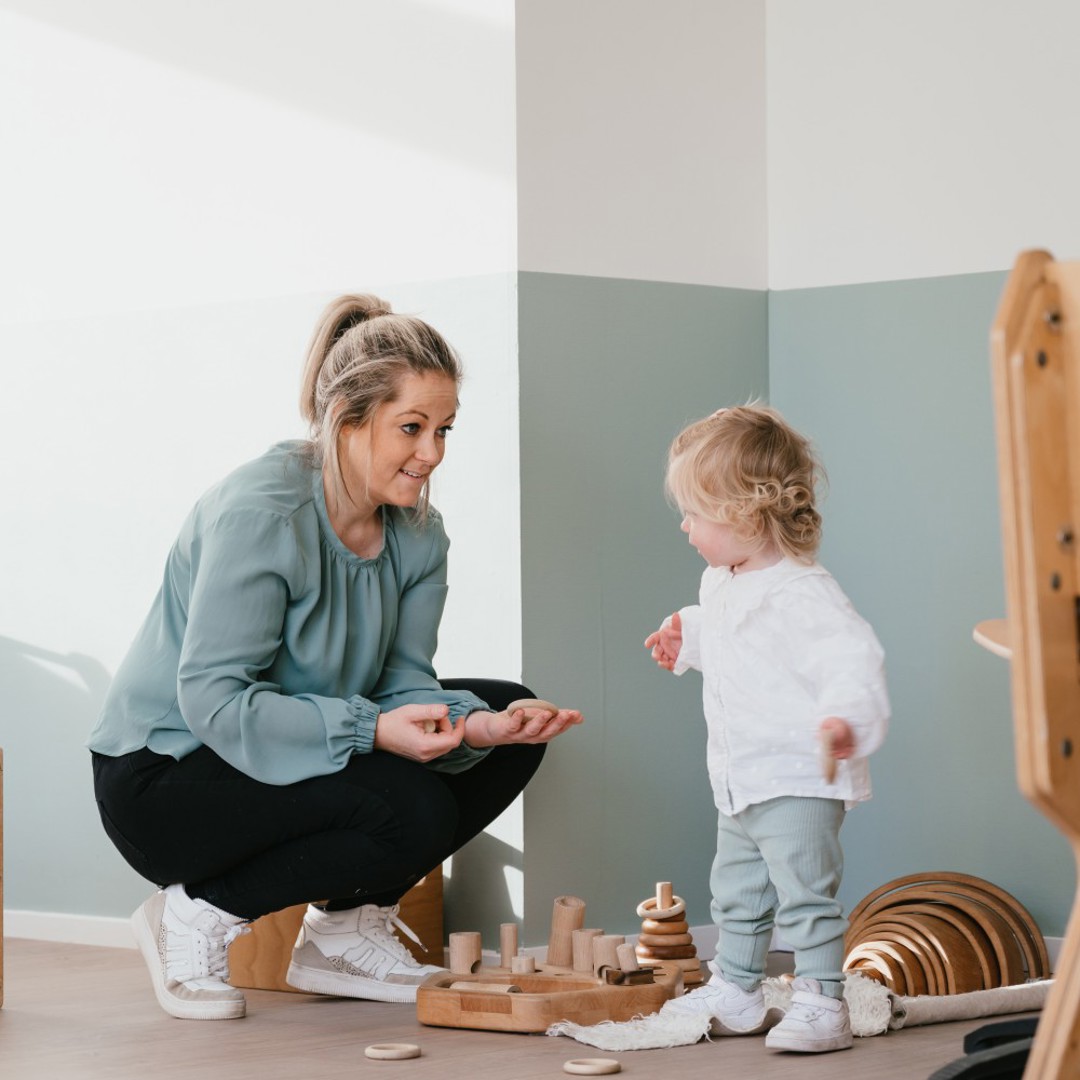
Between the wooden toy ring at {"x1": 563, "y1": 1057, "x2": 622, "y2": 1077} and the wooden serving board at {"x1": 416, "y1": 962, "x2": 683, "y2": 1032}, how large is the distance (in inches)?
9.0

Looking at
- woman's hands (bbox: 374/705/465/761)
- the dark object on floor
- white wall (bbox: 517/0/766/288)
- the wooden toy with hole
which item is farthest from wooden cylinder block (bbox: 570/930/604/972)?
white wall (bbox: 517/0/766/288)

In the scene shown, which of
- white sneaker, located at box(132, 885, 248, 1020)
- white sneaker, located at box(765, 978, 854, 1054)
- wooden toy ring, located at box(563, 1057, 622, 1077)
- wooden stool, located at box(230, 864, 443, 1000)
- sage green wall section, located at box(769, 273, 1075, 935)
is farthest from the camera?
sage green wall section, located at box(769, 273, 1075, 935)

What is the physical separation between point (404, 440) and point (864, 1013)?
3.31 feet

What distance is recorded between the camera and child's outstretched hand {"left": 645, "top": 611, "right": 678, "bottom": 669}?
2422 mm

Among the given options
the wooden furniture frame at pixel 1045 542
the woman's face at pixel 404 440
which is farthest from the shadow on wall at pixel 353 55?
the wooden furniture frame at pixel 1045 542

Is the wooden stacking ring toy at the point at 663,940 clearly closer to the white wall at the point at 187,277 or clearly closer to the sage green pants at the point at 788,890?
the sage green pants at the point at 788,890

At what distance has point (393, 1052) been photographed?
6.77 ft

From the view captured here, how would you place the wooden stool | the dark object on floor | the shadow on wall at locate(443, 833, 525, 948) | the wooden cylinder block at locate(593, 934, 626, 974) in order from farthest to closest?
the shadow on wall at locate(443, 833, 525, 948), the wooden stool, the wooden cylinder block at locate(593, 934, 626, 974), the dark object on floor

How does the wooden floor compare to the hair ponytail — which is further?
the hair ponytail

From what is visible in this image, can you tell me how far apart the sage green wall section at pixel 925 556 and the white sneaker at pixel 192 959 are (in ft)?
3.95

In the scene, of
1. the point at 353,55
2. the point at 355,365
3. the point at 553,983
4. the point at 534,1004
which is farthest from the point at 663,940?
the point at 353,55

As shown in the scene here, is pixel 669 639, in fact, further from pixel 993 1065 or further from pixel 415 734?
pixel 993 1065

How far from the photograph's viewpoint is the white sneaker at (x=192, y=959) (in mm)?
2326

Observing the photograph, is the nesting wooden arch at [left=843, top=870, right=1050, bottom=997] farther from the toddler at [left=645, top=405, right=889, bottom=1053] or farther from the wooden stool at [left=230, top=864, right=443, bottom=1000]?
the wooden stool at [left=230, top=864, right=443, bottom=1000]
